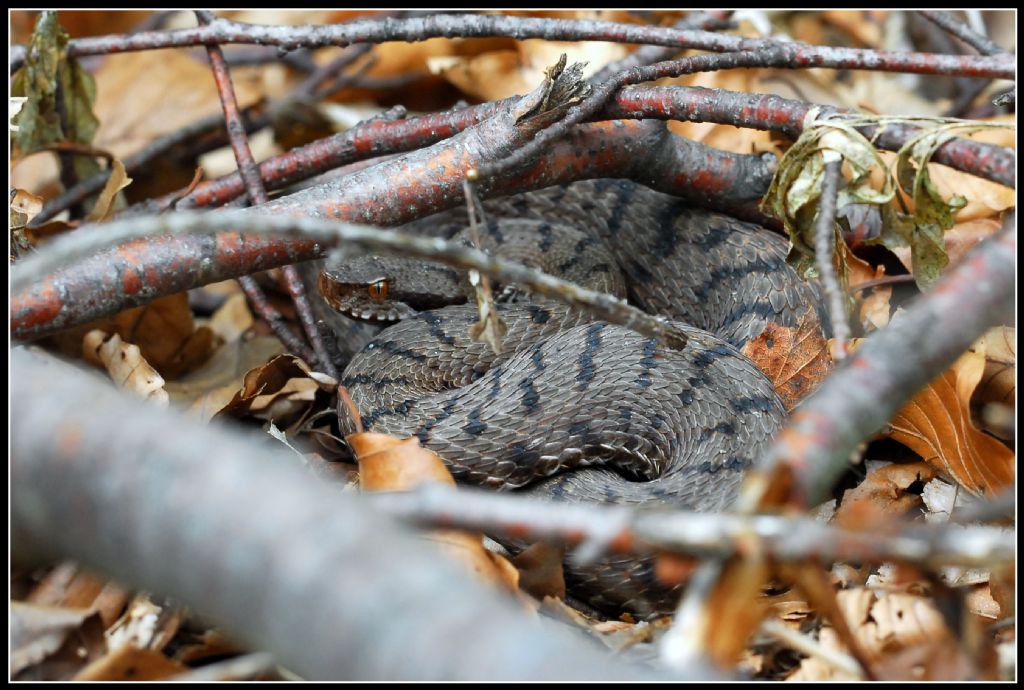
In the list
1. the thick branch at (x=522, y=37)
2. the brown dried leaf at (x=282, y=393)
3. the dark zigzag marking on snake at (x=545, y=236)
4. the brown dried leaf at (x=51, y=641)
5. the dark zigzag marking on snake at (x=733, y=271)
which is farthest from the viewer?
the dark zigzag marking on snake at (x=545, y=236)

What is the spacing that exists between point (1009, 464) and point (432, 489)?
2236 millimetres

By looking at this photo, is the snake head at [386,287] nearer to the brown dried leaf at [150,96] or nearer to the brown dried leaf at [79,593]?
the brown dried leaf at [150,96]

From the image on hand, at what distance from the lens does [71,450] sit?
5.34 feet

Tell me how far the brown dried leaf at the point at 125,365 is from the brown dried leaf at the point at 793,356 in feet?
7.55

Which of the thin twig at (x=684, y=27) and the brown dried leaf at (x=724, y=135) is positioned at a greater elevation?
the thin twig at (x=684, y=27)

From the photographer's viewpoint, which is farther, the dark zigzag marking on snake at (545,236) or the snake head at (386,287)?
the dark zigzag marking on snake at (545,236)

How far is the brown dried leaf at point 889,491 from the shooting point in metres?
3.24

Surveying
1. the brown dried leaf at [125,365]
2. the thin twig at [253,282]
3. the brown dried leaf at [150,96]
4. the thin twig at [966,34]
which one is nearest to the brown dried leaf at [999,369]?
the thin twig at [966,34]

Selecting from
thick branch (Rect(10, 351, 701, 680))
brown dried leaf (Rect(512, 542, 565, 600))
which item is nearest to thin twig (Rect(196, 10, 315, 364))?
brown dried leaf (Rect(512, 542, 565, 600))

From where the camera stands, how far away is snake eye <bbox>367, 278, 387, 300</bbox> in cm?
447

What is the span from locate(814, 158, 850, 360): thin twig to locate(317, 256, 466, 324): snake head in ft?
7.48

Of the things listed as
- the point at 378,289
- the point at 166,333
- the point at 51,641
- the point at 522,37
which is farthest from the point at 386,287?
the point at 51,641

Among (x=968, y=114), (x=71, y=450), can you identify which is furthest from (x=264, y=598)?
(x=968, y=114)

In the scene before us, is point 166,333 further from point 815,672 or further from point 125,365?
point 815,672
